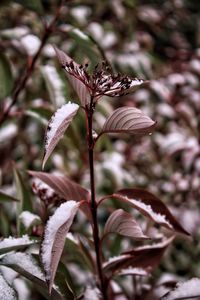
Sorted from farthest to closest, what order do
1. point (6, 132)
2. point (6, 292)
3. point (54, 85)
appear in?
1. point (6, 132)
2. point (54, 85)
3. point (6, 292)

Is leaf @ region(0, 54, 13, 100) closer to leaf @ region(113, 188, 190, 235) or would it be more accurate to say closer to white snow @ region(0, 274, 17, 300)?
leaf @ region(113, 188, 190, 235)

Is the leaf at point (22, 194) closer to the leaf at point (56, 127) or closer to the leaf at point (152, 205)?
the leaf at point (152, 205)

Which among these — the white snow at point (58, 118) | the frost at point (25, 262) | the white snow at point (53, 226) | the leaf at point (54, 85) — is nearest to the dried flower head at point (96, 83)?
the white snow at point (58, 118)

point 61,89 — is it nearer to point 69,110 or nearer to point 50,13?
point 69,110

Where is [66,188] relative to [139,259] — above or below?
above

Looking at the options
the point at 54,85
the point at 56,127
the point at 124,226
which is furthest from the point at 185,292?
→ the point at 54,85

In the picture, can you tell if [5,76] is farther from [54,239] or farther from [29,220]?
[54,239]
